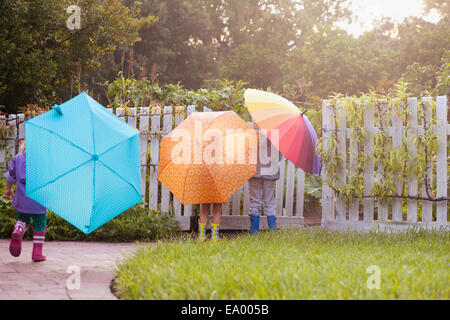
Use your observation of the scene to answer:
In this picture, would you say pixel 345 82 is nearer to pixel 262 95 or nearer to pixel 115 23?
pixel 115 23

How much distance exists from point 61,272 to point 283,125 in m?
2.96

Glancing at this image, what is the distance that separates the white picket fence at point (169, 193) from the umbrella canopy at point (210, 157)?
1.58m

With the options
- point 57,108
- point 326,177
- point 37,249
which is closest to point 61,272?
point 37,249

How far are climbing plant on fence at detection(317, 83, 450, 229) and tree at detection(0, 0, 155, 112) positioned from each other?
5654mm

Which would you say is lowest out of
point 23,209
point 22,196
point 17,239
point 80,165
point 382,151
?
point 17,239

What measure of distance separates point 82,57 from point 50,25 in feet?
5.11

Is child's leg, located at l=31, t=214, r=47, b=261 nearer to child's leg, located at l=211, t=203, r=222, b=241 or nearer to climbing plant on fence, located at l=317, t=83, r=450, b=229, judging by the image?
child's leg, located at l=211, t=203, r=222, b=241

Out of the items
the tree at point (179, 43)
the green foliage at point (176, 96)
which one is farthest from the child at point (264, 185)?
the tree at point (179, 43)

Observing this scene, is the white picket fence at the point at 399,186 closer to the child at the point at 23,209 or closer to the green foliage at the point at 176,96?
the green foliage at the point at 176,96

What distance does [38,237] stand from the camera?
4.84 m

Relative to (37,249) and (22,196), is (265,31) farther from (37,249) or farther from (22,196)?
(37,249)

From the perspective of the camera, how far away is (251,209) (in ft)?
20.8

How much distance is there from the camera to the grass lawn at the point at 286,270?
3.07 meters
